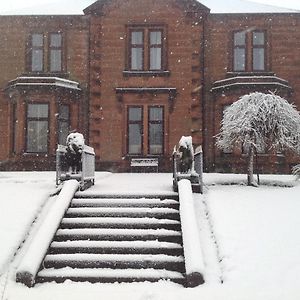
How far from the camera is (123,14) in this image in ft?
67.6

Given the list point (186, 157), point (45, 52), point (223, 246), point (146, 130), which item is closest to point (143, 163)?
point (146, 130)

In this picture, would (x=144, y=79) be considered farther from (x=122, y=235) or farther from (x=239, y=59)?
(x=122, y=235)

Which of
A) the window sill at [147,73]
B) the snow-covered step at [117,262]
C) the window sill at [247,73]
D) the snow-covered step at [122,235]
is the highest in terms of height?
the window sill at [247,73]

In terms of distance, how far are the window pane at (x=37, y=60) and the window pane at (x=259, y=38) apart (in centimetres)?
997

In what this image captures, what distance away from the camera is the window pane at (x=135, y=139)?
20.5m

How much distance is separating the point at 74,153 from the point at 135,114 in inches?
340

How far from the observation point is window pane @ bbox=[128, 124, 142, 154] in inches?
806

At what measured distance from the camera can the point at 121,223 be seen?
9.77 meters

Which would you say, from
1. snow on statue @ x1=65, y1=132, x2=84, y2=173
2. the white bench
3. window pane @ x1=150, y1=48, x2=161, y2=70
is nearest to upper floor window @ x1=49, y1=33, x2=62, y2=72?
window pane @ x1=150, y1=48, x2=161, y2=70

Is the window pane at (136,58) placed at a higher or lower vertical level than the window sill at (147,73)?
higher

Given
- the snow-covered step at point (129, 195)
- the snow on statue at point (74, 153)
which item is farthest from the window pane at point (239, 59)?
the snow-covered step at point (129, 195)

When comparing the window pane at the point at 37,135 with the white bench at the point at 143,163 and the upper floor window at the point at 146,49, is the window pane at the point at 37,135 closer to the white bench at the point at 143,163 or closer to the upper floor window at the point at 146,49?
the white bench at the point at 143,163

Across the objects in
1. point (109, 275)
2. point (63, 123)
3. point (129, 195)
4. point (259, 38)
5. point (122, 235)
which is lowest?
point (109, 275)

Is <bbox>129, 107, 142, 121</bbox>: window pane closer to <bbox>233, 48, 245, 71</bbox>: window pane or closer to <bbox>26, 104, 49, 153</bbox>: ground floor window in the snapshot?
<bbox>26, 104, 49, 153</bbox>: ground floor window
